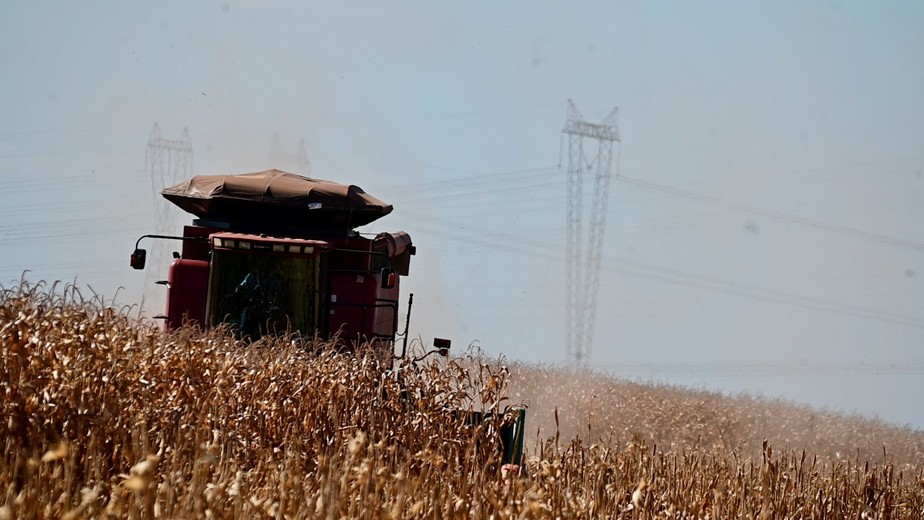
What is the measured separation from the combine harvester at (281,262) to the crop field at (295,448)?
1.08 meters

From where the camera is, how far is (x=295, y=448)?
22.6ft

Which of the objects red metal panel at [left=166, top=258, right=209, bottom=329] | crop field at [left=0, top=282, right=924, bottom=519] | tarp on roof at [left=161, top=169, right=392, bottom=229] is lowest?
crop field at [left=0, top=282, right=924, bottom=519]

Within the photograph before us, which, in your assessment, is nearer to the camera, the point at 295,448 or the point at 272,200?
the point at 295,448

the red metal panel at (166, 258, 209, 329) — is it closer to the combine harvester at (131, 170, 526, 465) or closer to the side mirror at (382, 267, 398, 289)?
the combine harvester at (131, 170, 526, 465)

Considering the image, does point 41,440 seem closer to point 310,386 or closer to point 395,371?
point 310,386

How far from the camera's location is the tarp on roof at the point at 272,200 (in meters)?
14.0

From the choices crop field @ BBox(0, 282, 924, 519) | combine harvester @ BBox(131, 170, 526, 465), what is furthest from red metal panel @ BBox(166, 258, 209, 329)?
crop field @ BBox(0, 282, 924, 519)

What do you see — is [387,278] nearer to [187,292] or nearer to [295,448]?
[187,292]

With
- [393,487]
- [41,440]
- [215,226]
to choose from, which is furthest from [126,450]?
[215,226]

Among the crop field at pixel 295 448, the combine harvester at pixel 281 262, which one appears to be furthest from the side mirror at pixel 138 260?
the crop field at pixel 295 448

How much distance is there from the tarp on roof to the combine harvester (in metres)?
0.01

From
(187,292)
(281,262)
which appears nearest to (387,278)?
(281,262)

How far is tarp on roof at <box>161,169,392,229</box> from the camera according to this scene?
14008 millimetres

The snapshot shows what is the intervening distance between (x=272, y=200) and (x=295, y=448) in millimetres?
7379
